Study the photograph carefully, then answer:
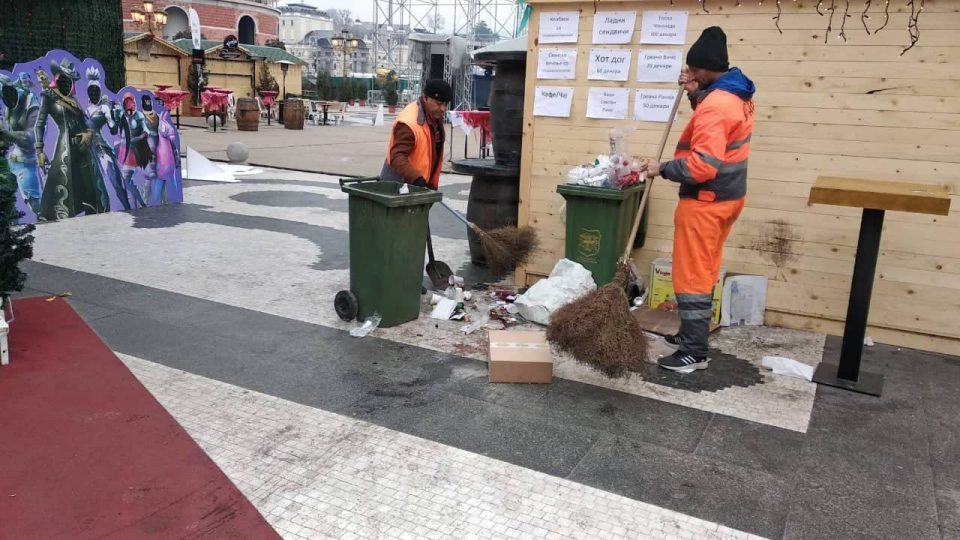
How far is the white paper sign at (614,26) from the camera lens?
537 cm

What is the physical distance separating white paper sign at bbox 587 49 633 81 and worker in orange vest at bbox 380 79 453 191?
113 centimetres

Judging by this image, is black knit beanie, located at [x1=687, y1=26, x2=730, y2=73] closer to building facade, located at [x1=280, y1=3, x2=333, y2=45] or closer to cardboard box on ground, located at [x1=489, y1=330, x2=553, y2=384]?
cardboard box on ground, located at [x1=489, y1=330, x2=553, y2=384]

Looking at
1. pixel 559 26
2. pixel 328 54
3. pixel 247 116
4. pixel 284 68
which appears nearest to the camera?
pixel 559 26

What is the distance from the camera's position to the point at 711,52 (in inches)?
158

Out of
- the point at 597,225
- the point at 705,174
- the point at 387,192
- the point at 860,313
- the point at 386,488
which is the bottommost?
the point at 386,488

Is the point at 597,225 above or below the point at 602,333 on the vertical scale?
above

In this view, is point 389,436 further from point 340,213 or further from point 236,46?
point 236,46

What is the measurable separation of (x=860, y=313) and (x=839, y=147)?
4.57 feet

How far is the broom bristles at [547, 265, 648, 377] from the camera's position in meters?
3.79

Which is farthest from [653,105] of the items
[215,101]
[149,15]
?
[149,15]

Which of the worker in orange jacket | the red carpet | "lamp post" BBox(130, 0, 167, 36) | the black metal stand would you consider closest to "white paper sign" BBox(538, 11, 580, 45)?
the worker in orange jacket

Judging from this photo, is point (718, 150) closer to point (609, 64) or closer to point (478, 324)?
point (609, 64)

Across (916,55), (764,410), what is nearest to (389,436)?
(764,410)

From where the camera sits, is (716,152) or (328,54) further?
(328,54)
